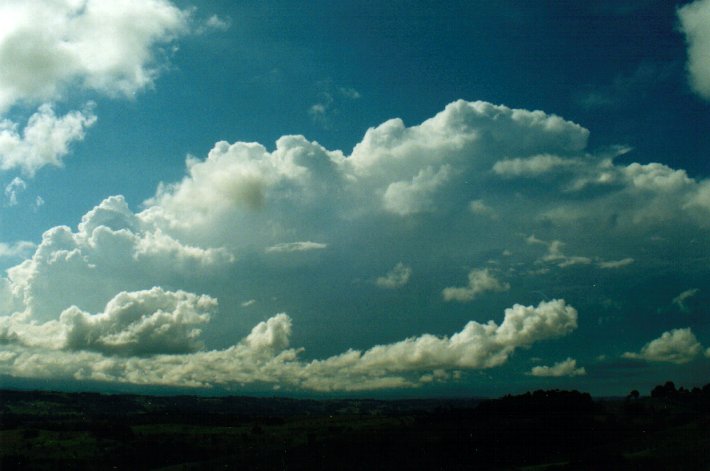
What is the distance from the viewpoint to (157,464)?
576 ft

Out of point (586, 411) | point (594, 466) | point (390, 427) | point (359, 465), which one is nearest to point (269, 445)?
point (390, 427)

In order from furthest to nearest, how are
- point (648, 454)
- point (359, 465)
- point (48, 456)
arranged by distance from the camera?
point (48, 456) < point (359, 465) < point (648, 454)

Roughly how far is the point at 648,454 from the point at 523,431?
2454 inches

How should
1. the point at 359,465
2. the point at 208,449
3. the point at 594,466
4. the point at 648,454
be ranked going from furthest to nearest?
1. the point at 208,449
2. the point at 359,465
3. the point at 648,454
4. the point at 594,466

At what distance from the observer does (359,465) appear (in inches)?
5266

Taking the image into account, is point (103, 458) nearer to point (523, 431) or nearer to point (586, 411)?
point (523, 431)

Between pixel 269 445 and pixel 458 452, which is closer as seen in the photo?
pixel 458 452

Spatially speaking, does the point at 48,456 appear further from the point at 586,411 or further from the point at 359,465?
the point at 586,411

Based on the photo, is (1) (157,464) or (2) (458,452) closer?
(2) (458,452)

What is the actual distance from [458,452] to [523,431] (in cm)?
2618

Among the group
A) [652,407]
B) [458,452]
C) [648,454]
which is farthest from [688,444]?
[652,407]

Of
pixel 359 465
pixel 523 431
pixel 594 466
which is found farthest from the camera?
pixel 523 431

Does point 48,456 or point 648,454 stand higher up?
point 648,454

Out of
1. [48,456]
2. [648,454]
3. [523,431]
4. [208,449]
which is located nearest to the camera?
[648,454]
